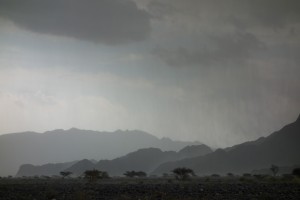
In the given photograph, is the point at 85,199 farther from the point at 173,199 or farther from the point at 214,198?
the point at 214,198

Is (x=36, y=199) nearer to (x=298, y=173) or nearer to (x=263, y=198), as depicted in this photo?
(x=263, y=198)

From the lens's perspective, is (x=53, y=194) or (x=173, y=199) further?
(x=53, y=194)

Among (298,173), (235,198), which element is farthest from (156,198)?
(298,173)

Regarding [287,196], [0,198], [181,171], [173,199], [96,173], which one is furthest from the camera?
[181,171]

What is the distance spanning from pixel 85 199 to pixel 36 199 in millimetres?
4191

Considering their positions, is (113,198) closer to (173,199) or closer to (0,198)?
(173,199)

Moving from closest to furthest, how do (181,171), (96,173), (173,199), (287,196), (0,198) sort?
(173,199) → (287,196) → (0,198) → (96,173) → (181,171)

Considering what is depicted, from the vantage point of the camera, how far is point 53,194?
29.7 m

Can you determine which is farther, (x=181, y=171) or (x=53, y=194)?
(x=181, y=171)

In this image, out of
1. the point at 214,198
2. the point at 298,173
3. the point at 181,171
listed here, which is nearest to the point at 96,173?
the point at 181,171

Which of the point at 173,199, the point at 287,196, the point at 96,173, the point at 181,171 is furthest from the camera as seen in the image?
the point at 181,171

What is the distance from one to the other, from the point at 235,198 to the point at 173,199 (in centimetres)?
502

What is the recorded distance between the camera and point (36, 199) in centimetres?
2802

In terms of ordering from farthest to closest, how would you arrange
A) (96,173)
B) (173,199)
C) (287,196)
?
(96,173), (287,196), (173,199)
